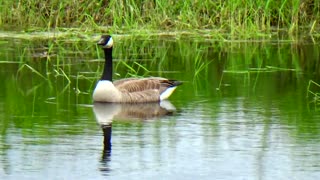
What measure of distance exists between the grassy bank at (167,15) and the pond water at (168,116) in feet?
2.56

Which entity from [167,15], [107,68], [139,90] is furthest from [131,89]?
[167,15]

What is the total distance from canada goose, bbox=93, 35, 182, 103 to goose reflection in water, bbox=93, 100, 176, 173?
70 millimetres

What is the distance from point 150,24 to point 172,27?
1.58 feet

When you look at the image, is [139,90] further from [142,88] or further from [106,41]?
[106,41]

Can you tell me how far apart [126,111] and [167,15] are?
23.1ft

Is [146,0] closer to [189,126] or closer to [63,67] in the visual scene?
[63,67]

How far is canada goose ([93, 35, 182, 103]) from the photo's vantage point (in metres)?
12.0

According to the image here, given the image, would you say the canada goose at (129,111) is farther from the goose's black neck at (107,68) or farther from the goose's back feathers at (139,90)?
the goose's black neck at (107,68)

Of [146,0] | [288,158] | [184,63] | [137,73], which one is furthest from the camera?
[146,0]

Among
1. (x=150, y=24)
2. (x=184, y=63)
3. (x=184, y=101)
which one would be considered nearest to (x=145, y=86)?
(x=184, y=101)

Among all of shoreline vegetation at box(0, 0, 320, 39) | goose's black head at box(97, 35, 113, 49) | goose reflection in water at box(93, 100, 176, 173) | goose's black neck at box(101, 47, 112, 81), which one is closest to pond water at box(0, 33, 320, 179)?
goose reflection in water at box(93, 100, 176, 173)

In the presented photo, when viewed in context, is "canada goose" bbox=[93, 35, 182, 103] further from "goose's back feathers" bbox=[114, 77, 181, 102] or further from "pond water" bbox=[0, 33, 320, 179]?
"pond water" bbox=[0, 33, 320, 179]

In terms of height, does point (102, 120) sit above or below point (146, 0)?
below

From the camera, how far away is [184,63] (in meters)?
15.4
